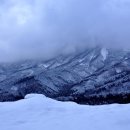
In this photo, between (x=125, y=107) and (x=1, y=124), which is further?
(x=125, y=107)

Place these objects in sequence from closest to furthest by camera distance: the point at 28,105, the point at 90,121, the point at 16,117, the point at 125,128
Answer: the point at 125,128
the point at 90,121
the point at 16,117
the point at 28,105

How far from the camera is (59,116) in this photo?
13359 millimetres

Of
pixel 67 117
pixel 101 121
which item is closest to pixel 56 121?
pixel 67 117

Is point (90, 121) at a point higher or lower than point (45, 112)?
lower

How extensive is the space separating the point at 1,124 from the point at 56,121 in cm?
187

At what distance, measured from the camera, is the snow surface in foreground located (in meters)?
12.2

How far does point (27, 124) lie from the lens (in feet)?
41.5

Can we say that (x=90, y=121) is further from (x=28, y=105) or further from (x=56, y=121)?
(x=28, y=105)

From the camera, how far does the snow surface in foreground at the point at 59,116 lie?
479 inches

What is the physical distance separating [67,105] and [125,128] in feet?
12.1

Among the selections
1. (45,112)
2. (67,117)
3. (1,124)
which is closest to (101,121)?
(67,117)

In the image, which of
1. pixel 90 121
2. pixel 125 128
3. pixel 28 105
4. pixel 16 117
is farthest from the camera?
pixel 28 105

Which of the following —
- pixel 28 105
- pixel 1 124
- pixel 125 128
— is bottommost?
pixel 125 128

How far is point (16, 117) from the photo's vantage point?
44.3ft
